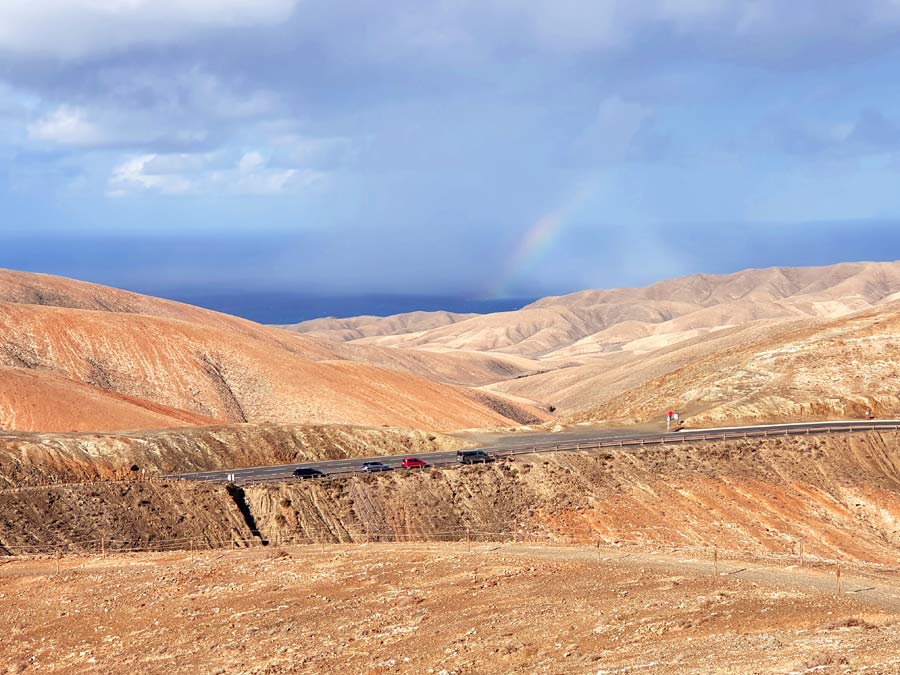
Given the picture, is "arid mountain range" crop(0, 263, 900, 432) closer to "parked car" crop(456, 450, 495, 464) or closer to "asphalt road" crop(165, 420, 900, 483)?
"asphalt road" crop(165, 420, 900, 483)

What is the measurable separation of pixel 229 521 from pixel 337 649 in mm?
26254

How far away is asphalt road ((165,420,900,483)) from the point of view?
64.1 metres

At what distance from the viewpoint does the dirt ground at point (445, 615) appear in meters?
25.9

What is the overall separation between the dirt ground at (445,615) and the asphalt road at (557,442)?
22109 millimetres

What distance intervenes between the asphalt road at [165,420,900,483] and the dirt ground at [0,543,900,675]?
72.5 ft

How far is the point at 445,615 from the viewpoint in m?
31.4

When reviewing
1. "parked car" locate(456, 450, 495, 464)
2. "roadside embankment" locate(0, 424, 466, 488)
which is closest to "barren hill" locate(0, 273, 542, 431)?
"roadside embankment" locate(0, 424, 466, 488)

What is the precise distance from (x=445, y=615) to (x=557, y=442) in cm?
4599

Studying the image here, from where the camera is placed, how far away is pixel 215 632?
1243 inches

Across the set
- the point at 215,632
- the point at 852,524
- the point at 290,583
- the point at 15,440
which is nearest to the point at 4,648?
the point at 215,632

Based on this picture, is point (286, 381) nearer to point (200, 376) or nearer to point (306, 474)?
point (200, 376)

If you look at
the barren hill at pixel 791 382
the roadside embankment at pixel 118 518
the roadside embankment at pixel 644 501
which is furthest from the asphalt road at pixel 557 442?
the roadside embankment at pixel 118 518

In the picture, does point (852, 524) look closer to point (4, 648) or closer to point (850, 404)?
point (850, 404)

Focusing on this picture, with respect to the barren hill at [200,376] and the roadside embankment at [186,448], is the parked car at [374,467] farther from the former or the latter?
the barren hill at [200,376]
